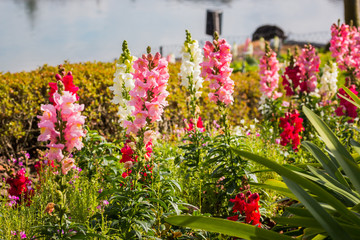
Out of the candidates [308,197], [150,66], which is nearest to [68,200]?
[150,66]

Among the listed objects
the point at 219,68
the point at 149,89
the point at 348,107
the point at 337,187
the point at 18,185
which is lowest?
the point at 18,185

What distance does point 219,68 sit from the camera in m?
3.65

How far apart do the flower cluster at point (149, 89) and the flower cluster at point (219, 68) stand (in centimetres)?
82

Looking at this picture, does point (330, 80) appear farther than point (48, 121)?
Yes

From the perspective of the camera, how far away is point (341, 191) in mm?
2102

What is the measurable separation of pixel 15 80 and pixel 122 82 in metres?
3.25

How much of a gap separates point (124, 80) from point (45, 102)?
301 centimetres

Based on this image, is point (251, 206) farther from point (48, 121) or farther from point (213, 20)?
point (213, 20)

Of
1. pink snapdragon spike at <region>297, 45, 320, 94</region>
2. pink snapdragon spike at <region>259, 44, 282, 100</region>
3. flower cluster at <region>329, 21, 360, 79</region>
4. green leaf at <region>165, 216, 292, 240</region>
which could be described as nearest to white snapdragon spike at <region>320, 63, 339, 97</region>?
flower cluster at <region>329, 21, 360, 79</region>

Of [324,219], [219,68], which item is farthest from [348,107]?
[324,219]

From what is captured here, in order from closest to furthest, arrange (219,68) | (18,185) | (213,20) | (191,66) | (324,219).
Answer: (324,219) → (219,68) → (191,66) → (18,185) → (213,20)

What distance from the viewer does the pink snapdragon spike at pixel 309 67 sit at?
5961 millimetres

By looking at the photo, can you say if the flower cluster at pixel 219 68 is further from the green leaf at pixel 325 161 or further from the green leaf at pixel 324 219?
the green leaf at pixel 324 219

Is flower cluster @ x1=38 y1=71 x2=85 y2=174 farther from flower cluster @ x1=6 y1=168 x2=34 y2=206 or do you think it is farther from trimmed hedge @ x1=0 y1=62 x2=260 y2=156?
trimmed hedge @ x1=0 y1=62 x2=260 y2=156
